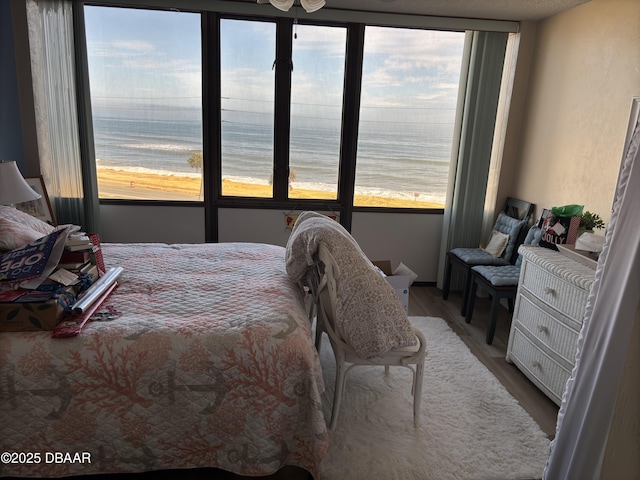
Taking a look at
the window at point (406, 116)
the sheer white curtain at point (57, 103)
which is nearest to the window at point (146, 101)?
the sheer white curtain at point (57, 103)

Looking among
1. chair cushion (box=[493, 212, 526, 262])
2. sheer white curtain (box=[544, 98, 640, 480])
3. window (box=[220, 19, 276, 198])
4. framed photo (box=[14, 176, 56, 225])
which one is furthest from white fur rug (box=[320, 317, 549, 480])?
framed photo (box=[14, 176, 56, 225])

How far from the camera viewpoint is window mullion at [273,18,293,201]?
152 inches

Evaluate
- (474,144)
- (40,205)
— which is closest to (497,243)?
(474,144)

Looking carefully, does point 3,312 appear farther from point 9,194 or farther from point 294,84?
point 294,84

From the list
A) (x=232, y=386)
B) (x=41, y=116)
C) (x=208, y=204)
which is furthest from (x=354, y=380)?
(x=41, y=116)

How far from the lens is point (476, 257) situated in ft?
12.3

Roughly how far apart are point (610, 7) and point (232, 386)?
3350 millimetres

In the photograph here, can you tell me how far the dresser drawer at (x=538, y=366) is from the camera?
8.08 ft

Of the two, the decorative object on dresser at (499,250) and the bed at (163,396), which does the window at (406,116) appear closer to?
the decorative object on dresser at (499,250)

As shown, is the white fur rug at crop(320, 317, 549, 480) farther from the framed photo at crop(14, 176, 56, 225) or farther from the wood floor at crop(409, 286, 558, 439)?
the framed photo at crop(14, 176, 56, 225)

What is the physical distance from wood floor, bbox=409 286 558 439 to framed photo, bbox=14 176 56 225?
123 inches

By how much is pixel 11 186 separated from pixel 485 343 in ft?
11.2

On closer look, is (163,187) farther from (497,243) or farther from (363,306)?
(497,243)

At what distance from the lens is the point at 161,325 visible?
180 cm
